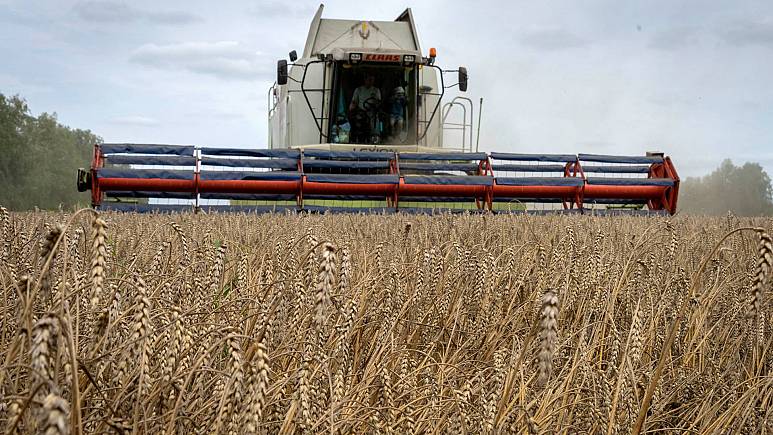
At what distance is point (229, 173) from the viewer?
1146 cm

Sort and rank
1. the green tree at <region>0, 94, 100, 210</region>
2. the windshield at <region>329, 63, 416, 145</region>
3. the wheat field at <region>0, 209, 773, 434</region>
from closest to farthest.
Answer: the wheat field at <region>0, 209, 773, 434</region> < the windshield at <region>329, 63, 416, 145</region> < the green tree at <region>0, 94, 100, 210</region>

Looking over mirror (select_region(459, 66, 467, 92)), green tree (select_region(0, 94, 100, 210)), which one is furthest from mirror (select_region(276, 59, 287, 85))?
green tree (select_region(0, 94, 100, 210))

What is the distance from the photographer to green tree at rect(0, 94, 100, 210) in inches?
1922

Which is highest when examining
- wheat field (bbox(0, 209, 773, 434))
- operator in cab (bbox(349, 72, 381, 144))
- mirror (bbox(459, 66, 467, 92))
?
mirror (bbox(459, 66, 467, 92))

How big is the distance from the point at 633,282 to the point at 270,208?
8.32 meters

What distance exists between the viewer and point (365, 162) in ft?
A: 39.4

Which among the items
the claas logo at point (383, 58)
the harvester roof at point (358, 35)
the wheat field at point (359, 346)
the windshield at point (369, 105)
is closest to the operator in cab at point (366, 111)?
the windshield at point (369, 105)

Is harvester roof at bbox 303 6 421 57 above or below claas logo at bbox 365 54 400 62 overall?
above

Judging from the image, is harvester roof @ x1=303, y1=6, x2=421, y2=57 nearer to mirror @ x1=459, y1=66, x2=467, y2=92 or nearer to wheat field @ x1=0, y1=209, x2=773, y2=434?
mirror @ x1=459, y1=66, x2=467, y2=92

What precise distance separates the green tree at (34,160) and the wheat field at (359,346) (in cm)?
4204

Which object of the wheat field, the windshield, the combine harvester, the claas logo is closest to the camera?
the wheat field

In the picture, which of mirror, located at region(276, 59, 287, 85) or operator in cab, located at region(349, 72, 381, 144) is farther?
operator in cab, located at region(349, 72, 381, 144)

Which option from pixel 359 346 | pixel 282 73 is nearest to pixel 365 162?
pixel 282 73

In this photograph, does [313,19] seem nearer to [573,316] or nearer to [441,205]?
[441,205]
